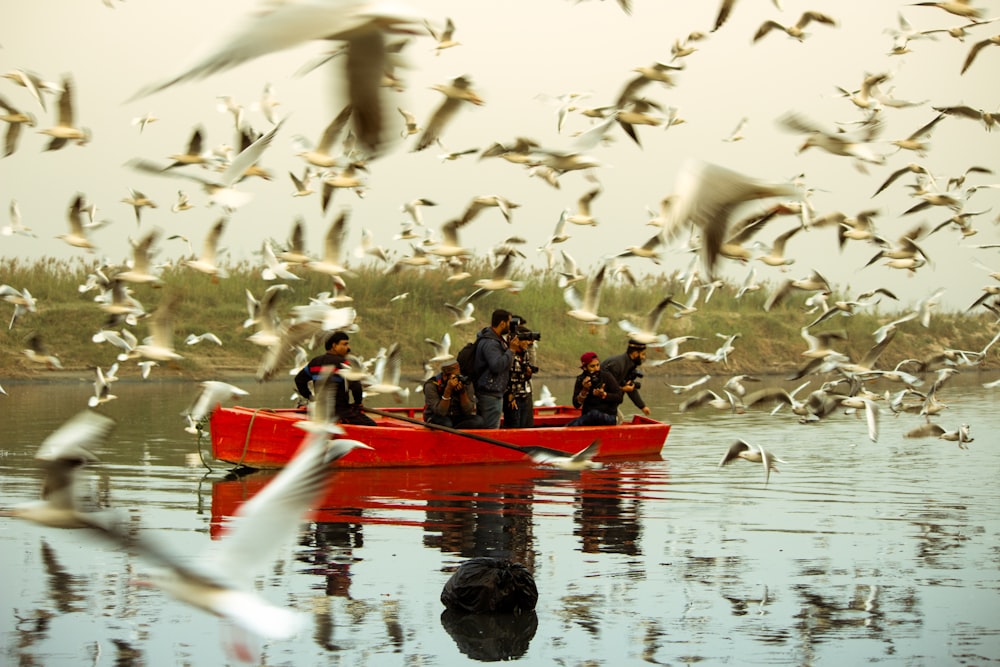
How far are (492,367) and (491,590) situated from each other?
7.32m

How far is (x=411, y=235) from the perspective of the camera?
45.0ft

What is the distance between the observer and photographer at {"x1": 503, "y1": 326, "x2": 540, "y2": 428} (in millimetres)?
16219

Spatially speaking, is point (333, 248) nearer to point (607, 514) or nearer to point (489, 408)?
point (607, 514)

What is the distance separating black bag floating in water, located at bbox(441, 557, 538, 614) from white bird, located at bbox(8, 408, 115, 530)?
270cm

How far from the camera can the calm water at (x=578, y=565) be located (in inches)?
308

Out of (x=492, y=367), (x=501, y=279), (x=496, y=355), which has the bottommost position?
(x=492, y=367)

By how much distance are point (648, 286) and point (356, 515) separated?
1173 inches

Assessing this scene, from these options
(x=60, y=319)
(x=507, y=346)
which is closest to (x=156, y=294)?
(x=60, y=319)

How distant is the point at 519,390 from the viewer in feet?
55.9

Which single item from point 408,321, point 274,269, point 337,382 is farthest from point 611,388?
point 408,321

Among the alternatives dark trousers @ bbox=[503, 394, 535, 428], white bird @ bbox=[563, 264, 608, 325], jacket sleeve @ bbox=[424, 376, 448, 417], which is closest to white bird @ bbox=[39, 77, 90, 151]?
white bird @ bbox=[563, 264, 608, 325]

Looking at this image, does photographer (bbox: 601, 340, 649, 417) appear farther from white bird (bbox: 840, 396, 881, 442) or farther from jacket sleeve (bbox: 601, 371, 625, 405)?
white bird (bbox: 840, 396, 881, 442)

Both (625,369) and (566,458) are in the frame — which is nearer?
(566,458)

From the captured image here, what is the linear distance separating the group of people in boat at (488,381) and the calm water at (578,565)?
27.8 inches
